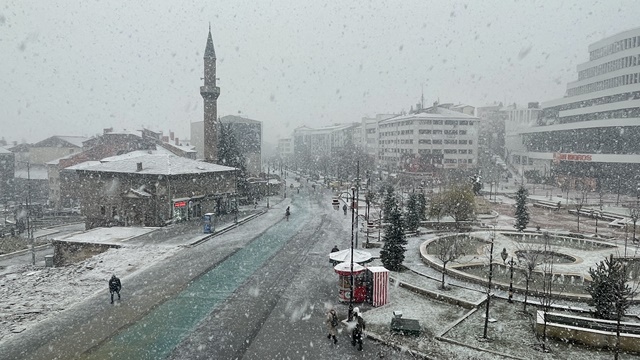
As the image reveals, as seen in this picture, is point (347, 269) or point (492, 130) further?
point (492, 130)

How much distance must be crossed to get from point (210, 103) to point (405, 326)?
4366cm

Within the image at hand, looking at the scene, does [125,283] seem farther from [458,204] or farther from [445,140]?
[445,140]

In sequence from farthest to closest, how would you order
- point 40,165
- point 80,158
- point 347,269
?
point 40,165
point 80,158
point 347,269

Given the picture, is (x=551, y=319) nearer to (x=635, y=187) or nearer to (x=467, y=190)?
(x=467, y=190)

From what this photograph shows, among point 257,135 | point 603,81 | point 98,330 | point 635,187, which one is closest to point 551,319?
point 98,330

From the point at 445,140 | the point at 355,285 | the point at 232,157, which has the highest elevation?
the point at 445,140

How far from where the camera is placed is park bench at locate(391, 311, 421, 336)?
1456cm

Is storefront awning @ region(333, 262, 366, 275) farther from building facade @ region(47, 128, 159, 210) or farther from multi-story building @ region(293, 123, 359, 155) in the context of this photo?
multi-story building @ region(293, 123, 359, 155)

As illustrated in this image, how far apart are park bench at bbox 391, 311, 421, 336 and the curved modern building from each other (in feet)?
178

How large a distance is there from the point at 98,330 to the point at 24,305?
4.91 meters

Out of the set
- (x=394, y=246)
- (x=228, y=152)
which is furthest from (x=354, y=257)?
(x=228, y=152)

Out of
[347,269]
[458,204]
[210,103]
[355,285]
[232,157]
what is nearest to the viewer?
[347,269]

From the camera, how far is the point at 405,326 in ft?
48.1

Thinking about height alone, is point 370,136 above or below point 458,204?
above
